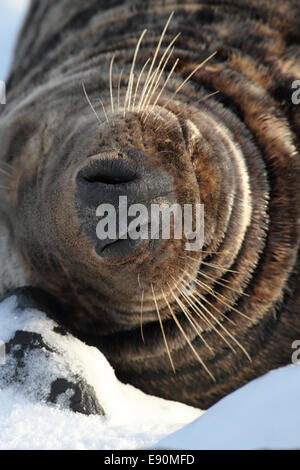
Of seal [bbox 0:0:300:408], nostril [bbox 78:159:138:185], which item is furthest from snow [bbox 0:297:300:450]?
nostril [bbox 78:159:138:185]

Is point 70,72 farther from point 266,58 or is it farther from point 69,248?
point 69,248

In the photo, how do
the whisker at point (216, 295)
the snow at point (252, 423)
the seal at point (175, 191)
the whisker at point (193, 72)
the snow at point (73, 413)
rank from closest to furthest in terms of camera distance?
the snow at point (252, 423), the snow at point (73, 413), the seal at point (175, 191), the whisker at point (216, 295), the whisker at point (193, 72)

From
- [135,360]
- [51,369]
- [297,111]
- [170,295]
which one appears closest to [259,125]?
[297,111]

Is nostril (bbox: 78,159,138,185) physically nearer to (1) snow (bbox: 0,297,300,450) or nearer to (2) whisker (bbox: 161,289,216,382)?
(2) whisker (bbox: 161,289,216,382)

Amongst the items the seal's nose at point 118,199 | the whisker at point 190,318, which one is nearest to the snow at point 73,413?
the whisker at point 190,318

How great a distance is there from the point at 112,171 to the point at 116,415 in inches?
37.5

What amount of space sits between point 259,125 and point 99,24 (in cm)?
126

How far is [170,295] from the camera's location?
2715 millimetres

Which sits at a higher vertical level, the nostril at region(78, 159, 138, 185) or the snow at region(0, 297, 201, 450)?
the nostril at region(78, 159, 138, 185)

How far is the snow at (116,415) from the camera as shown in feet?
6.68

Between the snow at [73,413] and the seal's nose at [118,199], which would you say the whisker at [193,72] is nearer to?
the seal's nose at [118,199]

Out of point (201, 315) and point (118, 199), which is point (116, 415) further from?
point (118, 199)

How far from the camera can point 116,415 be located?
2.57m

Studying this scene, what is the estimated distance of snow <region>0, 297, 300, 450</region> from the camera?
204 cm
